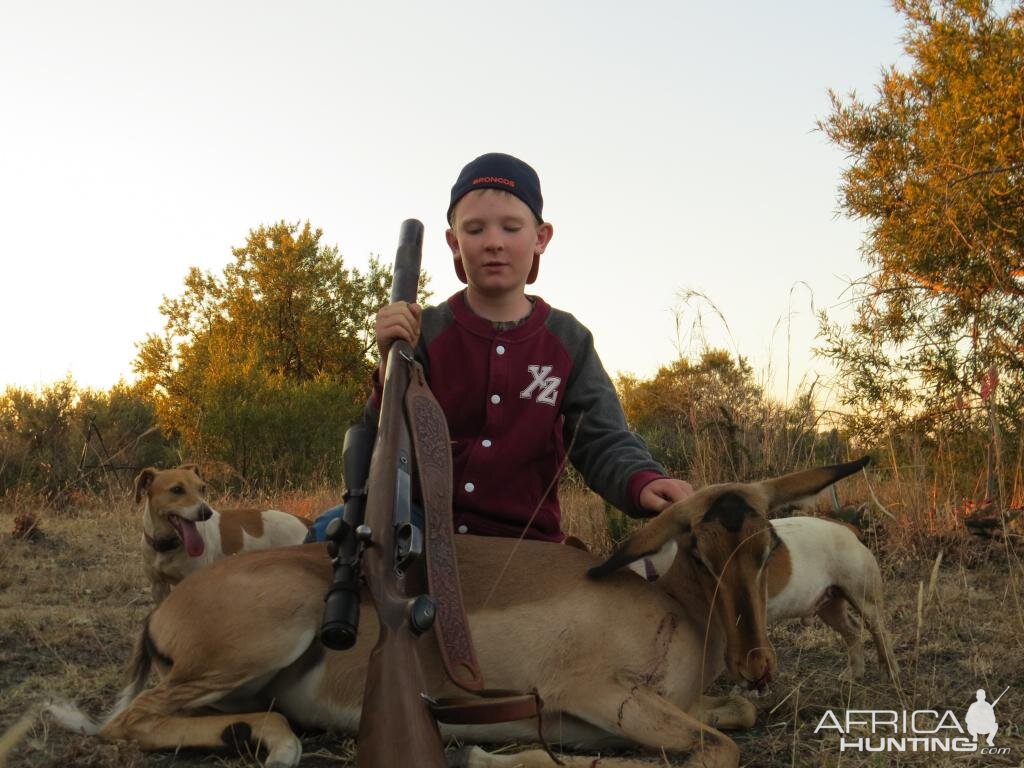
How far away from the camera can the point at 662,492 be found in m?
3.49

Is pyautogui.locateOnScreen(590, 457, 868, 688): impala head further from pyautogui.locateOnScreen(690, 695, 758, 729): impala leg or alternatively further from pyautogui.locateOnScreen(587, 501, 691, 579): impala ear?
pyautogui.locateOnScreen(690, 695, 758, 729): impala leg

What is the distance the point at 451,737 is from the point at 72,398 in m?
16.6

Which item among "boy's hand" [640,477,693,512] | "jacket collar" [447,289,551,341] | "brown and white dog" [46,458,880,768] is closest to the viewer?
"brown and white dog" [46,458,880,768]

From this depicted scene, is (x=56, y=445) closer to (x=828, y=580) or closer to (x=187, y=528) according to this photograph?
(x=187, y=528)

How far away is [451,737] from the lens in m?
3.04

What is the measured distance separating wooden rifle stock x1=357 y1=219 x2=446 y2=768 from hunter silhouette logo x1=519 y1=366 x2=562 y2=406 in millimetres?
928

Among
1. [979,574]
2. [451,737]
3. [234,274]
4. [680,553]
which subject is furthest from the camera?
[234,274]

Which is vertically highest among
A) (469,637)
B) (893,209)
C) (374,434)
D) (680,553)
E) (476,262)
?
(893,209)

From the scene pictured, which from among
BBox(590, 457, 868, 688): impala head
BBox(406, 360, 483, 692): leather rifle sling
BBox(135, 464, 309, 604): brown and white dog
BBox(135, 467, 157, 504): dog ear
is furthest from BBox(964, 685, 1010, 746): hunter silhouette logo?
BBox(135, 467, 157, 504): dog ear

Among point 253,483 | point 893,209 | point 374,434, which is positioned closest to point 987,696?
point 374,434

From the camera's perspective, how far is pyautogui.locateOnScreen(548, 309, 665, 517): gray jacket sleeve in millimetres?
3846

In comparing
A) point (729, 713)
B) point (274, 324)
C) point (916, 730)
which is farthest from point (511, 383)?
point (274, 324)

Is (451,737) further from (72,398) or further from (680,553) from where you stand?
(72,398)

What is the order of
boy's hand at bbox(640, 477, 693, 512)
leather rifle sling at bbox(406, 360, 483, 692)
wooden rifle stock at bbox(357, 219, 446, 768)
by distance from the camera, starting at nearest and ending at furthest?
wooden rifle stock at bbox(357, 219, 446, 768) < leather rifle sling at bbox(406, 360, 483, 692) < boy's hand at bbox(640, 477, 693, 512)
